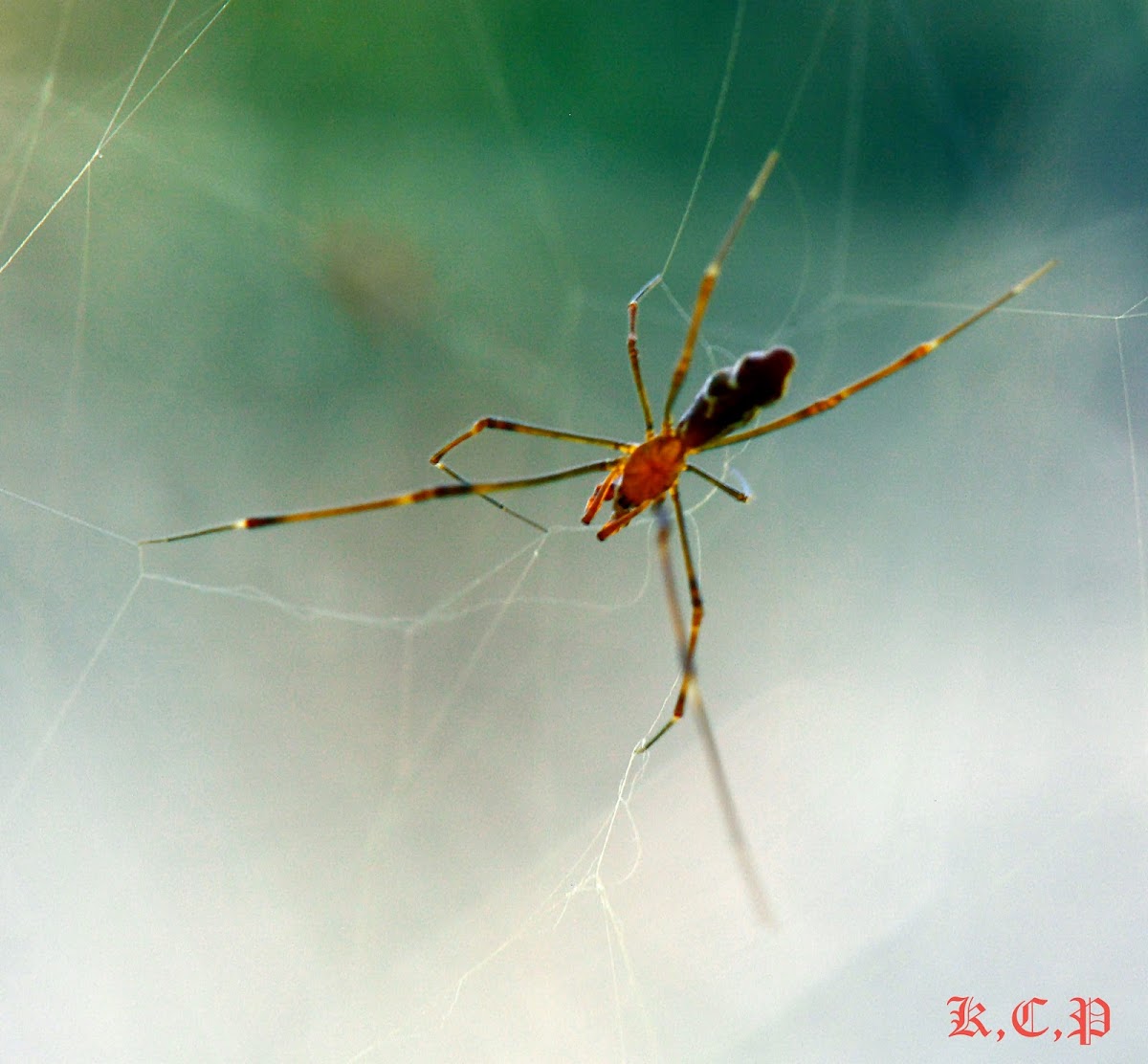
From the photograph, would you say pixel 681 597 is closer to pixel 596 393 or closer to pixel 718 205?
pixel 596 393

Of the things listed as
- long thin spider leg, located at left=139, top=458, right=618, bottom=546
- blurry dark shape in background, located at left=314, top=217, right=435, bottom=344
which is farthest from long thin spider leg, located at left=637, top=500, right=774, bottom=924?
blurry dark shape in background, located at left=314, top=217, right=435, bottom=344

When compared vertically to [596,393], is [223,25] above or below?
above

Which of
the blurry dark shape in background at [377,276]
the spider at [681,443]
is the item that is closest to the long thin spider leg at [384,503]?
the spider at [681,443]

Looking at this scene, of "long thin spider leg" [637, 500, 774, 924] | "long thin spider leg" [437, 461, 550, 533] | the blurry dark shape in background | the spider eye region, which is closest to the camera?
"long thin spider leg" [637, 500, 774, 924]

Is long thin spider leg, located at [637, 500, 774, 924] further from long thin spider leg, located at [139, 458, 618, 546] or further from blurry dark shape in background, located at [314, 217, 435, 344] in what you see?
blurry dark shape in background, located at [314, 217, 435, 344]

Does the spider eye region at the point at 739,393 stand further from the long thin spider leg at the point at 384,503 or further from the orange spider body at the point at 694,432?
the long thin spider leg at the point at 384,503

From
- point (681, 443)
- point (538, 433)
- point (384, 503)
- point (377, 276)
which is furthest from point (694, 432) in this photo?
point (377, 276)

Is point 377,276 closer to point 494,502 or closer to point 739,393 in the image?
point 494,502

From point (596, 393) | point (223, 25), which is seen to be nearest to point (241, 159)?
point (223, 25)
